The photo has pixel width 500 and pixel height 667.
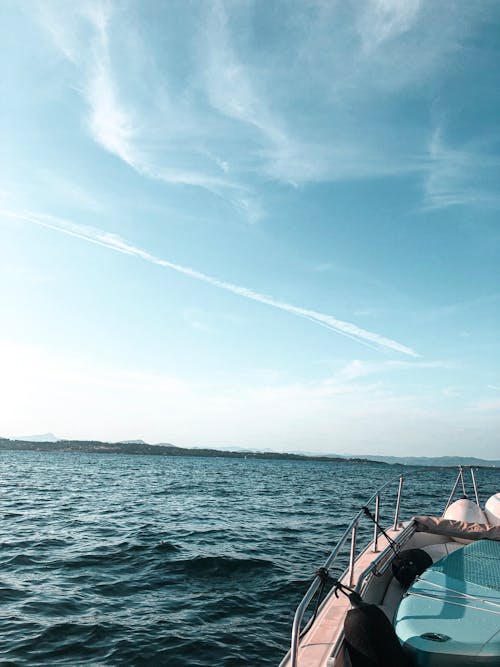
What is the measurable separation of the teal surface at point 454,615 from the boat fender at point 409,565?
47 cm

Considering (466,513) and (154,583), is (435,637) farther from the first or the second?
(154,583)

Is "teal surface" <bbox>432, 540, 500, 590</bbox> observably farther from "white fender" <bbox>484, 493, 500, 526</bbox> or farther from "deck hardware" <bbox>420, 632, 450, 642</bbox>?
"white fender" <bbox>484, 493, 500, 526</bbox>

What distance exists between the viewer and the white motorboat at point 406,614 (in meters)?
4.16

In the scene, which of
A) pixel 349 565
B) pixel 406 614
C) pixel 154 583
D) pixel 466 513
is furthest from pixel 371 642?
pixel 154 583

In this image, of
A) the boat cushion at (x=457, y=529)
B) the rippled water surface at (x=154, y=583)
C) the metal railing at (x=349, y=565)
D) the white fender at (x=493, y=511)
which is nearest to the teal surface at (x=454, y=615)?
the metal railing at (x=349, y=565)

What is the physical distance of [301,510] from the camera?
23219 mm

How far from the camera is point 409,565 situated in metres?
6.95

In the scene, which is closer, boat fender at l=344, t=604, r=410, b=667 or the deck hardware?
boat fender at l=344, t=604, r=410, b=667

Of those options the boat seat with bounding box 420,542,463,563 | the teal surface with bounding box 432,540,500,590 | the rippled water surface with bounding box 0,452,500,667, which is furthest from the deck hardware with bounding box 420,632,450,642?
the boat seat with bounding box 420,542,463,563

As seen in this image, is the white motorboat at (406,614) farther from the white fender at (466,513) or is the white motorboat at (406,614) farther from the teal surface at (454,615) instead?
the white fender at (466,513)

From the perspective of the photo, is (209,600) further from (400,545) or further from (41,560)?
(41,560)

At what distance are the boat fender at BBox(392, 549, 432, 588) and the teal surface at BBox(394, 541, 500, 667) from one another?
47cm

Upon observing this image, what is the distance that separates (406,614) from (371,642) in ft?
4.07

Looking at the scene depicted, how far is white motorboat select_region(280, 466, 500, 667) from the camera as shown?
4.16 meters
